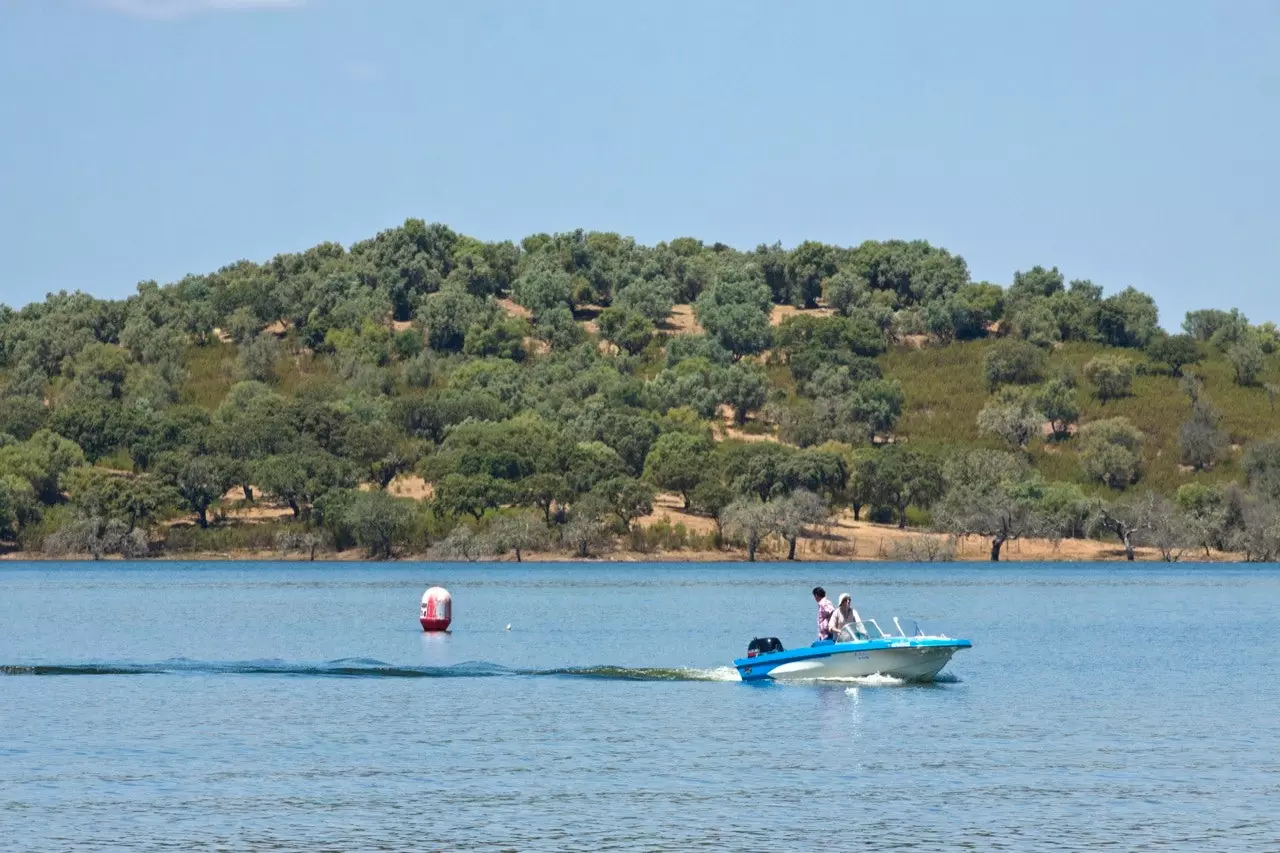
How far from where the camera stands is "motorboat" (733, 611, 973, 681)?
54.0 meters

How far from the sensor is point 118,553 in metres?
160

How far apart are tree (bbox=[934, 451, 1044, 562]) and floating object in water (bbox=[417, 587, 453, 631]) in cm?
8773

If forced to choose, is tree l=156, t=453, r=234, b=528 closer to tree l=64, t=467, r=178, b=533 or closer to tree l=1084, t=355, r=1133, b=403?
tree l=64, t=467, r=178, b=533

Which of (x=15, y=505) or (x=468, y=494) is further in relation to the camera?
(x=15, y=505)

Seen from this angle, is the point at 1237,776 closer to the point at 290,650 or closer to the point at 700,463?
the point at 290,650

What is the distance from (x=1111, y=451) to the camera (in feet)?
575

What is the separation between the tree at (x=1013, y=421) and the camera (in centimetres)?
18550

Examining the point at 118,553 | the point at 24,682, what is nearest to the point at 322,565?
the point at 118,553

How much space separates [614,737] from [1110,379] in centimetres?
16028

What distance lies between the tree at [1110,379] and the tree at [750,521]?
5589 cm

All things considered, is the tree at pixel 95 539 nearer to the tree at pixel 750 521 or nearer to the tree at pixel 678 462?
the tree at pixel 678 462

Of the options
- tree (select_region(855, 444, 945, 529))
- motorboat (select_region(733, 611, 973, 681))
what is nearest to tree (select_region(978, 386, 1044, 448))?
tree (select_region(855, 444, 945, 529))

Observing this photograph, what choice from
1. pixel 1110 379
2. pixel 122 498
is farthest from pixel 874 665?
pixel 1110 379

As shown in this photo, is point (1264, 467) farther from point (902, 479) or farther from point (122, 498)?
point (122, 498)
